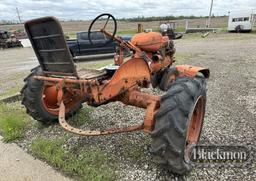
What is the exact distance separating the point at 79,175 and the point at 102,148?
0.64 metres

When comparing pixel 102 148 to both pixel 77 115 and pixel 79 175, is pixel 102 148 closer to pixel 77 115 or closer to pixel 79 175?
pixel 79 175

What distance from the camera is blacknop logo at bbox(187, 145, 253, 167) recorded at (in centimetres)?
310

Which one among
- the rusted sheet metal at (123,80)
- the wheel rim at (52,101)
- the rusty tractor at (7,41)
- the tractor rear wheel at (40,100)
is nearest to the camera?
the rusted sheet metal at (123,80)

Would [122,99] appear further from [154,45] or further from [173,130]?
[154,45]

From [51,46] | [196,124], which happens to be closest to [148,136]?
[196,124]

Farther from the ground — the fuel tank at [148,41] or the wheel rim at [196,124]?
the fuel tank at [148,41]

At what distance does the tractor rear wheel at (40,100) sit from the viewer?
380 cm

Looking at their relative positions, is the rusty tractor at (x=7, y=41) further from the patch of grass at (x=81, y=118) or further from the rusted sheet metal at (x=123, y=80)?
the rusted sheet metal at (x=123, y=80)

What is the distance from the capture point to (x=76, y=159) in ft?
10.6

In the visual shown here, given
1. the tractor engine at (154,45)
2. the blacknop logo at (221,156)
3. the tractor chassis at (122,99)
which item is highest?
the tractor engine at (154,45)

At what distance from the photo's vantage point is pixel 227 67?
29.0 feet

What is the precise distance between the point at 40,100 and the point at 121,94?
1.25 meters

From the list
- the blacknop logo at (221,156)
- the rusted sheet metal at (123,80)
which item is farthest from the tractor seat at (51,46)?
the blacknop logo at (221,156)

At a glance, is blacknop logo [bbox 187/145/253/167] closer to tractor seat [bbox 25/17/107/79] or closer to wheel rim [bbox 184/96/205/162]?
wheel rim [bbox 184/96/205/162]
